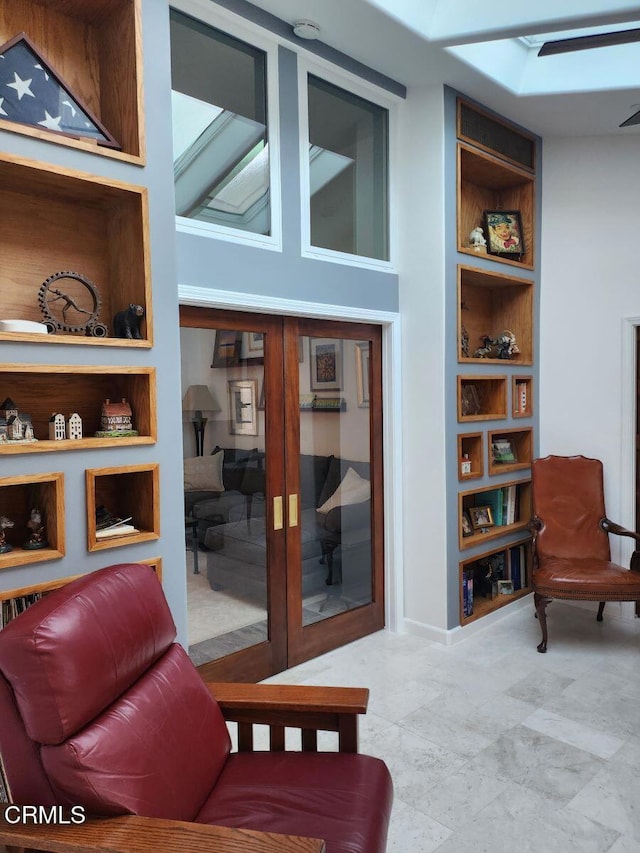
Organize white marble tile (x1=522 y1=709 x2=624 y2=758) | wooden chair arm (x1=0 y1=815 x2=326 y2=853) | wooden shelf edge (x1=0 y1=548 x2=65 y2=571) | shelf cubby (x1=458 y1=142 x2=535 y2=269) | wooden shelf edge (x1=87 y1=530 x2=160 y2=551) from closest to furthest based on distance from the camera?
wooden chair arm (x1=0 y1=815 x2=326 y2=853) → wooden shelf edge (x1=0 y1=548 x2=65 y2=571) → wooden shelf edge (x1=87 y1=530 x2=160 y2=551) → white marble tile (x1=522 y1=709 x2=624 y2=758) → shelf cubby (x1=458 y1=142 x2=535 y2=269)

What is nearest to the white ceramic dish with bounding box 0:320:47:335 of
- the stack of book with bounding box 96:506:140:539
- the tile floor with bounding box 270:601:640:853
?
the stack of book with bounding box 96:506:140:539

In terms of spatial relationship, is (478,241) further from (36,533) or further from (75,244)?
(36,533)

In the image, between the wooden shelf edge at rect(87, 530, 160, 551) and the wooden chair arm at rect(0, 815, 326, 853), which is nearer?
the wooden chair arm at rect(0, 815, 326, 853)

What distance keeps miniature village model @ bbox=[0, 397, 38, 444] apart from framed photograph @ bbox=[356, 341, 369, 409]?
211 cm

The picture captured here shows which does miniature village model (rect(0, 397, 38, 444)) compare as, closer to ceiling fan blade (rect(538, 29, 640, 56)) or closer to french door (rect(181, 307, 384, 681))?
french door (rect(181, 307, 384, 681))

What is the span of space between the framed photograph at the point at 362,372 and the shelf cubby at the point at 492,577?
1.21 metres

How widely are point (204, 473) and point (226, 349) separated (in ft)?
2.13

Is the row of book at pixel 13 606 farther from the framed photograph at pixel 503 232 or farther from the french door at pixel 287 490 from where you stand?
the framed photograph at pixel 503 232

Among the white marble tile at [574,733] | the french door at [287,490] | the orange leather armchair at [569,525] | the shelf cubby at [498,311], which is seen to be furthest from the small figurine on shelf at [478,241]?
the white marble tile at [574,733]

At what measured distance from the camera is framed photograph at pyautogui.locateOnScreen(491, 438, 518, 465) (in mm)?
4359

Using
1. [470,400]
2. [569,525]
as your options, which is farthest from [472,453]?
[569,525]

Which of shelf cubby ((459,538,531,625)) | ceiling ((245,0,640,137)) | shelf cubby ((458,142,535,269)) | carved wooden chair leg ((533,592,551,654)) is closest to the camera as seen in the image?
ceiling ((245,0,640,137))

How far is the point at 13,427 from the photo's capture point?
6.83 ft

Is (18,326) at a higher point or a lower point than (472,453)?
higher
